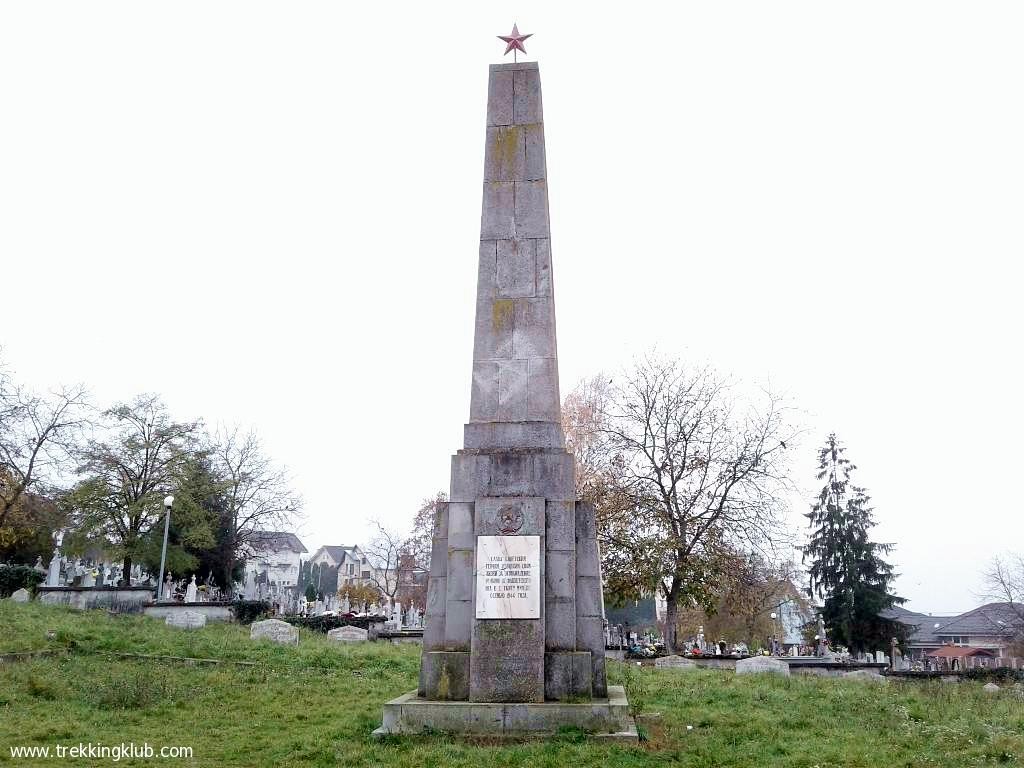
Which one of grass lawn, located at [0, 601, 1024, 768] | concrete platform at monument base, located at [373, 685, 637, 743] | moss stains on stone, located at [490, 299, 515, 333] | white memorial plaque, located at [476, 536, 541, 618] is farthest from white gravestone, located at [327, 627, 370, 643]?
moss stains on stone, located at [490, 299, 515, 333]

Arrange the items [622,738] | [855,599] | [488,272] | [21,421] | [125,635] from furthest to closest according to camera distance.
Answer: [855,599] → [21,421] → [125,635] → [488,272] → [622,738]

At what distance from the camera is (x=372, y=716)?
34.0 ft

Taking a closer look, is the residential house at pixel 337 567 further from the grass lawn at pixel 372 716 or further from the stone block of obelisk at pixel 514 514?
the stone block of obelisk at pixel 514 514

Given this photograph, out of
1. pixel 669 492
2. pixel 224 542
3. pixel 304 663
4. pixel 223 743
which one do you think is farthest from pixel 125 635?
pixel 224 542

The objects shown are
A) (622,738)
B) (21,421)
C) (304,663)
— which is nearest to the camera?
(622,738)

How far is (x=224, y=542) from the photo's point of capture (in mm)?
43438

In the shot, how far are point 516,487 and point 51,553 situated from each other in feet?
139

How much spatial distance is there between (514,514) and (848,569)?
36784 millimetres

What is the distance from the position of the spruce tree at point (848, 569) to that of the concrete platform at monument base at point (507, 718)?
36281mm

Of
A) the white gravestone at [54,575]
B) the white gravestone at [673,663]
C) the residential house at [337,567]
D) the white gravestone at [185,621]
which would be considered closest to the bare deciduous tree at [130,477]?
the white gravestone at [54,575]

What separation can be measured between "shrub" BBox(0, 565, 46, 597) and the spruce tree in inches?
1439

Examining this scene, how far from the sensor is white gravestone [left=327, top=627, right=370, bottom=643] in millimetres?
24000

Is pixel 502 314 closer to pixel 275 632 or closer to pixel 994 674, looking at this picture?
pixel 275 632

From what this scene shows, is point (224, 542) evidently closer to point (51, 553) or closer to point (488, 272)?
point (51, 553)
